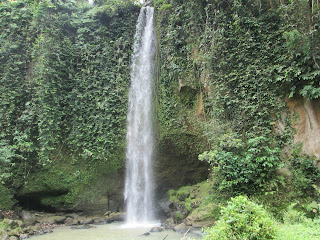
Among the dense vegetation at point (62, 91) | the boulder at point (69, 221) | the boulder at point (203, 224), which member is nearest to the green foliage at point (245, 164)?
the boulder at point (203, 224)

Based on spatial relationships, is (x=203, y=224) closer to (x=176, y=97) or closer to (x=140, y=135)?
(x=140, y=135)

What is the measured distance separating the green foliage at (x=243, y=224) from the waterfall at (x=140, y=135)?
21.0 ft

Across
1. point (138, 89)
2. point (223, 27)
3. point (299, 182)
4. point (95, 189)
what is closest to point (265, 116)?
point (299, 182)

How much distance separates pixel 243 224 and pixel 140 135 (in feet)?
23.9

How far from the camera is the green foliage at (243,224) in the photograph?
3947 mm

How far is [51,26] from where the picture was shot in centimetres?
1155

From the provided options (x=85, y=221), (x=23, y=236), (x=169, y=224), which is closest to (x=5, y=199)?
(x=23, y=236)

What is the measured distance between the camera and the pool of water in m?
7.04

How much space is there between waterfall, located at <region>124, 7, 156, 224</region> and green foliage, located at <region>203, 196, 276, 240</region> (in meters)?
6.40

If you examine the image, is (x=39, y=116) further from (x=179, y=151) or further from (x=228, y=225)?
(x=228, y=225)

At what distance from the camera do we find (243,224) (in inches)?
157

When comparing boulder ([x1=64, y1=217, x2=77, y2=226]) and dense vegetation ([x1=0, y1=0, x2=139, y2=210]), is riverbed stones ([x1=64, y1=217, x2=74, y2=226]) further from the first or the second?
dense vegetation ([x1=0, y1=0, x2=139, y2=210])

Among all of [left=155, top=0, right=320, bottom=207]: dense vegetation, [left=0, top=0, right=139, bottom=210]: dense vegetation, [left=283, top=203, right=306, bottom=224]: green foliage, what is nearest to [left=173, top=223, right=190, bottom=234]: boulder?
[left=155, top=0, right=320, bottom=207]: dense vegetation

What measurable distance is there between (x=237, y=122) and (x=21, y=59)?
34.2 ft
